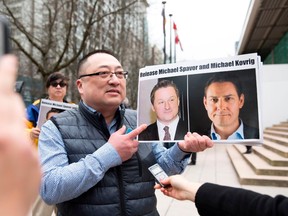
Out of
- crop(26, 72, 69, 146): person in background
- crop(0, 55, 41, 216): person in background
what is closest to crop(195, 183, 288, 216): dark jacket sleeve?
crop(0, 55, 41, 216): person in background

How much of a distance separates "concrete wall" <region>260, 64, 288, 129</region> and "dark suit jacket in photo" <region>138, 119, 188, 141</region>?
15663 millimetres

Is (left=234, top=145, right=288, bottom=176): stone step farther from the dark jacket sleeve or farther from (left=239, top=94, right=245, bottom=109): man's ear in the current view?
the dark jacket sleeve

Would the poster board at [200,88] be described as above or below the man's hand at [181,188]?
above

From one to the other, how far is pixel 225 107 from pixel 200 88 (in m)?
0.15

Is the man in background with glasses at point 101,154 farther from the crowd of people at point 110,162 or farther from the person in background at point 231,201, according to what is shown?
the person in background at point 231,201

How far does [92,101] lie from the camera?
1.84 meters

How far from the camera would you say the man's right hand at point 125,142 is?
158 centimetres

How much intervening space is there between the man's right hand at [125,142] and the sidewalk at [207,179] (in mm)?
3546

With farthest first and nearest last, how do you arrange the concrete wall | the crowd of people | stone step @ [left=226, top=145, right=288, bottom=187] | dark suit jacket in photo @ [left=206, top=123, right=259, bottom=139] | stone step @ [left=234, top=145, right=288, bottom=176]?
1. the concrete wall
2. stone step @ [left=234, top=145, right=288, bottom=176]
3. stone step @ [left=226, top=145, right=288, bottom=187]
4. dark suit jacket in photo @ [left=206, top=123, right=259, bottom=139]
5. the crowd of people

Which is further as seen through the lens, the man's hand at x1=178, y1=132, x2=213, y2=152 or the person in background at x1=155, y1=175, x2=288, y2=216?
the man's hand at x1=178, y1=132, x2=213, y2=152

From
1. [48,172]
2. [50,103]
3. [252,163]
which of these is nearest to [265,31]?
[252,163]

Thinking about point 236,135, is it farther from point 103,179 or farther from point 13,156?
point 13,156

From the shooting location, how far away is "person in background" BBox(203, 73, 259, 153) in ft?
4.67

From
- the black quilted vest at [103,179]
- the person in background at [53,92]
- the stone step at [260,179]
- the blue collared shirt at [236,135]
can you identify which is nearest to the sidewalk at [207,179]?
the stone step at [260,179]
